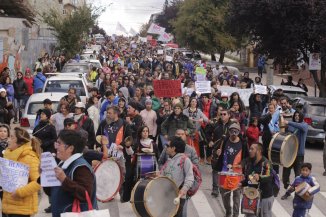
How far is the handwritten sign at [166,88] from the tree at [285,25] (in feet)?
28.2

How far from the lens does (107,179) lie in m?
11.5

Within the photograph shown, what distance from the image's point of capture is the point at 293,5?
29188 millimetres

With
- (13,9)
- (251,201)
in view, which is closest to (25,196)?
(251,201)

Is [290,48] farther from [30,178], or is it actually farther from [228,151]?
[30,178]

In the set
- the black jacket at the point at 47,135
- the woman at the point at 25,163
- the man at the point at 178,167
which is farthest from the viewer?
the black jacket at the point at 47,135

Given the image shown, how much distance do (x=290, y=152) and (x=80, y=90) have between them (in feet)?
31.5

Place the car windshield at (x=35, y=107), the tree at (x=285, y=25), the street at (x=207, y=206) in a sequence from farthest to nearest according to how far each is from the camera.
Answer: the tree at (x=285, y=25), the car windshield at (x=35, y=107), the street at (x=207, y=206)

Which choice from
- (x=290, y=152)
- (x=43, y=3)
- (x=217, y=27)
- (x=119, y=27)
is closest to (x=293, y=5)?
(x=290, y=152)

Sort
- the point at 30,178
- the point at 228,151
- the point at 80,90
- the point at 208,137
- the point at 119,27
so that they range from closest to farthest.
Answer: the point at 30,178, the point at 228,151, the point at 208,137, the point at 80,90, the point at 119,27

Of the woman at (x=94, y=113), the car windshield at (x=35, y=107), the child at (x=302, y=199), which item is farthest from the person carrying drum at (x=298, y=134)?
the car windshield at (x=35, y=107)

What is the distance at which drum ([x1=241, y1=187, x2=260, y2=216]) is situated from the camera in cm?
1007

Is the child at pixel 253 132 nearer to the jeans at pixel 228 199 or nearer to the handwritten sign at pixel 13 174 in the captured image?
the jeans at pixel 228 199

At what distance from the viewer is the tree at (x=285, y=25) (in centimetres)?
2811

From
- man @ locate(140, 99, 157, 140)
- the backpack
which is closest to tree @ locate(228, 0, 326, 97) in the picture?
man @ locate(140, 99, 157, 140)
